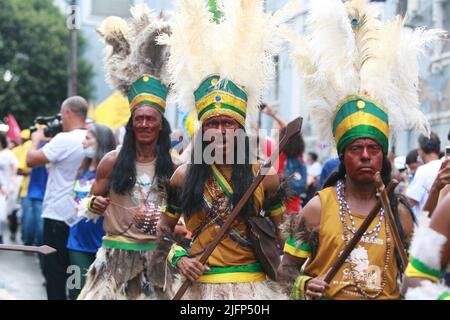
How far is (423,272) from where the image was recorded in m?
3.11

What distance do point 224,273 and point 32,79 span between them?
36145mm

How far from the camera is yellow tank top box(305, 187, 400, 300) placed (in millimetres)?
4020

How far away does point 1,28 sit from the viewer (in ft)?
129

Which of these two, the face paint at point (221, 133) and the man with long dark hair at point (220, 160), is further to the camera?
the face paint at point (221, 133)

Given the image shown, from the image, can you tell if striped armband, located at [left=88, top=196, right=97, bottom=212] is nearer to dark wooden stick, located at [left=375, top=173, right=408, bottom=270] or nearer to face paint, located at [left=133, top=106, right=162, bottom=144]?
face paint, located at [left=133, top=106, right=162, bottom=144]

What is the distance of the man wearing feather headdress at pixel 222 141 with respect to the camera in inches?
180

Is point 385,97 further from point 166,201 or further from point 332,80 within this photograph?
point 166,201

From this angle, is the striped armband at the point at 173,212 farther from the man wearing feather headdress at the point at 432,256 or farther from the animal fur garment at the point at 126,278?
the man wearing feather headdress at the point at 432,256

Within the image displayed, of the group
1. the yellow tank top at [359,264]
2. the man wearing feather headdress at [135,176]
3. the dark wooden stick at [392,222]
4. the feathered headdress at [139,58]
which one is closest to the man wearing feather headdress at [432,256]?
the dark wooden stick at [392,222]

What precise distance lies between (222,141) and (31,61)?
36.8 metres

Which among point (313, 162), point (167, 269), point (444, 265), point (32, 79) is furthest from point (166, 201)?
point (32, 79)

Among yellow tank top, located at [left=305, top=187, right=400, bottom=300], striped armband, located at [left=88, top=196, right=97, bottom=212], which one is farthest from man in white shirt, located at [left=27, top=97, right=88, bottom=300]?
yellow tank top, located at [left=305, top=187, right=400, bottom=300]

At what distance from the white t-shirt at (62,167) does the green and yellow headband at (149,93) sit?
1.71 metres

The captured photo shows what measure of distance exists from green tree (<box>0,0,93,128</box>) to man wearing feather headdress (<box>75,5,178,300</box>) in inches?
1292
